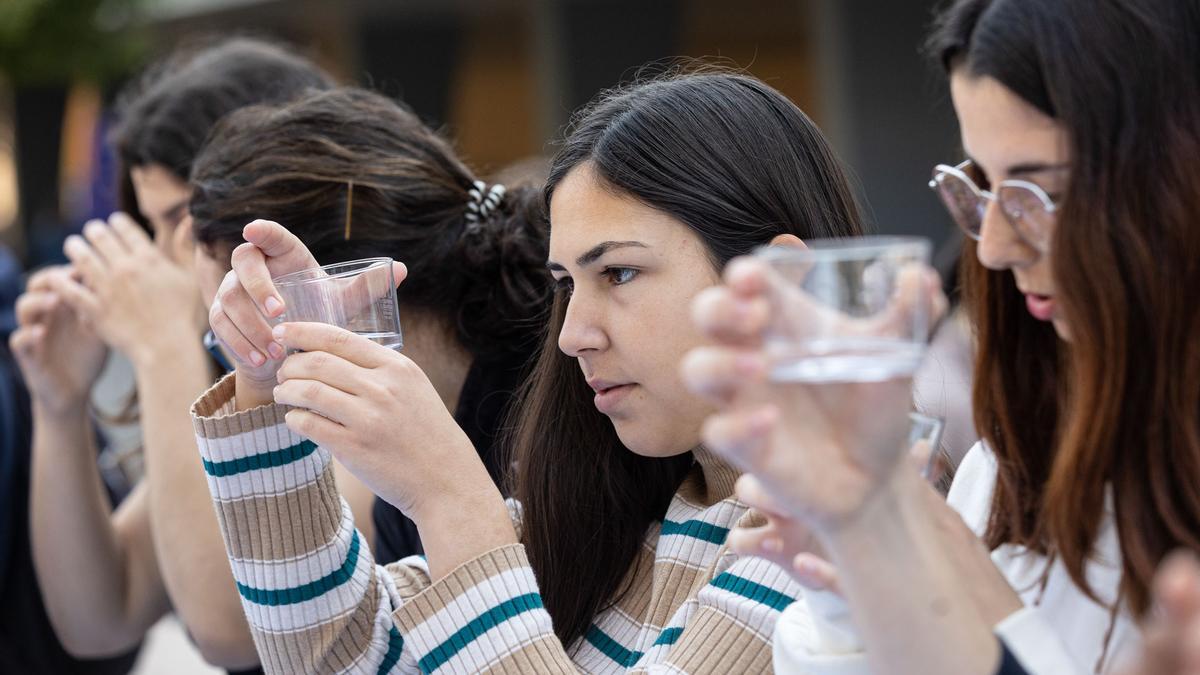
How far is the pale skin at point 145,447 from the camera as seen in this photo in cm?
271

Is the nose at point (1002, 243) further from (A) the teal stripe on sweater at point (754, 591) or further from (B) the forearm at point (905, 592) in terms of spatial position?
(A) the teal stripe on sweater at point (754, 591)

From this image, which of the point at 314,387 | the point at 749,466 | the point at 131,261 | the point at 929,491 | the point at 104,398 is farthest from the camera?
the point at 104,398

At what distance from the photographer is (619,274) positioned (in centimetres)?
188

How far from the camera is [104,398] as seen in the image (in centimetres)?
355

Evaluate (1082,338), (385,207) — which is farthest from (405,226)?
(1082,338)

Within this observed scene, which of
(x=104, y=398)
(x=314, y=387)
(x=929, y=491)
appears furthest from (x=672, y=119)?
(x=104, y=398)

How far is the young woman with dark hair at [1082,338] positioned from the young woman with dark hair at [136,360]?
1.82 meters

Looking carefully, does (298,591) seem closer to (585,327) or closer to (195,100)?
(585,327)

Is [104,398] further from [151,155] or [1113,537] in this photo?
[1113,537]

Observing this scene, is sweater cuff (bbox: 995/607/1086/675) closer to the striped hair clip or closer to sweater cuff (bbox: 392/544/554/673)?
sweater cuff (bbox: 392/544/554/673)

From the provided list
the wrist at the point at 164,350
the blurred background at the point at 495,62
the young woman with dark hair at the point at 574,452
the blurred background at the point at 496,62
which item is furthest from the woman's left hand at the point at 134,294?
the blurred background at the point at 495,62

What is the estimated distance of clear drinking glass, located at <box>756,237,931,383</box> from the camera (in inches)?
42.4

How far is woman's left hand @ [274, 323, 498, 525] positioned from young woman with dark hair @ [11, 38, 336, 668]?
1107 mm

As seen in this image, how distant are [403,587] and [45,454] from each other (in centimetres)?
137
